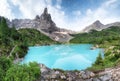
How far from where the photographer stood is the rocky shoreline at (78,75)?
37688mm

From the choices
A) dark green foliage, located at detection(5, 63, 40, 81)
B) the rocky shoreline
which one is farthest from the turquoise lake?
dark green foliage, located at detection(5, 63, 40, 81)

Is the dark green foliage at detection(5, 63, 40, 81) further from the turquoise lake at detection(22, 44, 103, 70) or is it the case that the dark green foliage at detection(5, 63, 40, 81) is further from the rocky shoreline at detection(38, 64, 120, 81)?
the turquoise lake at detection(22, 44, 103, 70)

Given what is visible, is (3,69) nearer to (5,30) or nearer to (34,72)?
(34,72)

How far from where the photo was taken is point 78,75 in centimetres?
4012

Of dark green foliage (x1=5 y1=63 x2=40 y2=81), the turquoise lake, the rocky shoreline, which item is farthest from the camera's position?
the turquoise lake

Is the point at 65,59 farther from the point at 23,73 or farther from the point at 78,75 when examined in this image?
the point at 23,73

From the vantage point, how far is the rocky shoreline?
37688mm

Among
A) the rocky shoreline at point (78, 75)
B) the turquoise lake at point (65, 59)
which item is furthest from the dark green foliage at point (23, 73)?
the turquoise lake at point (65, 59)

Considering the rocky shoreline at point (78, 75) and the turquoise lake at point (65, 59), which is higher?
the turquoise lake at point (65, 59)

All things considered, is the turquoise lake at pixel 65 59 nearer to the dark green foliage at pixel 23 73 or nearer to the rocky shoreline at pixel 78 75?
the rocky shoreline at pixel 78 75

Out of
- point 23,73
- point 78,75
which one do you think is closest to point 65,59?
point 78,75

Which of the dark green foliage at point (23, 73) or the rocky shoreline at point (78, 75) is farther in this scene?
the rocky shoreline at point (78, 75)

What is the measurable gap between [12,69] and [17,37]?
13694 cm

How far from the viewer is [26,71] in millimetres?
34500
